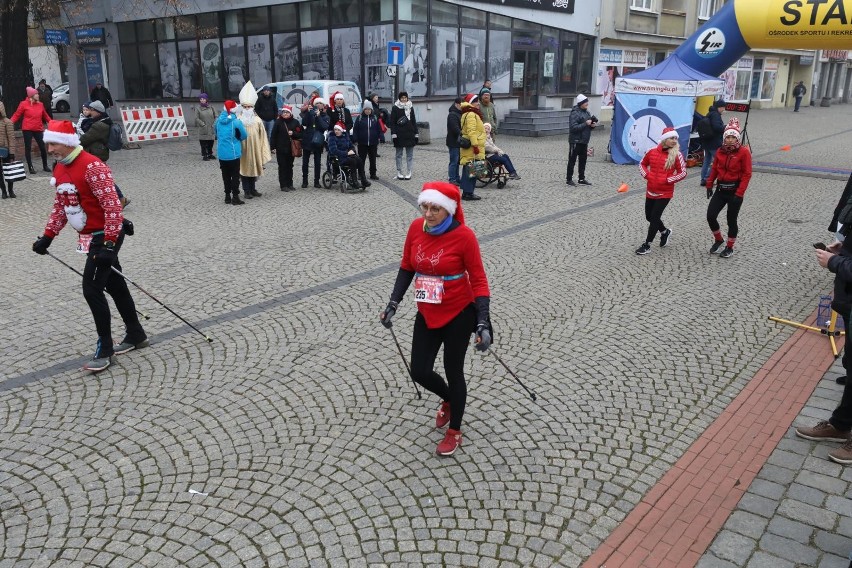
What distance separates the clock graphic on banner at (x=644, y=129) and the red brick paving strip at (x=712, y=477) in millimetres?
11925

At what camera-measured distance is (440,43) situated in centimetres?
2277

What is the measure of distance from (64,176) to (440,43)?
1903 centimetres

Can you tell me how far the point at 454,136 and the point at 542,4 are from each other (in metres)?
15.4

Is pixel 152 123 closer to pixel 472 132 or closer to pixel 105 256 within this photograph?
pixel 472 132

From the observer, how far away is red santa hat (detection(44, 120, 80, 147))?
17.5 ft

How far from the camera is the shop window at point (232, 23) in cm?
2527

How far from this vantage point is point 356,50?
22.4 m

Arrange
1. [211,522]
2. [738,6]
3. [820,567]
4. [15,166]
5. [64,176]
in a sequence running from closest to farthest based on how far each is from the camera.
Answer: [820,567], [211,522], [64,176], [15,166], [738,6]

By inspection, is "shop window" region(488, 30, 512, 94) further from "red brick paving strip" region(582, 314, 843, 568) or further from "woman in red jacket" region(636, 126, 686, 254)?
"red brick paving strip" region(582, 314, 843, 568)

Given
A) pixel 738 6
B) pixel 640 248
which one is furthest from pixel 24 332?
pixel 738 6

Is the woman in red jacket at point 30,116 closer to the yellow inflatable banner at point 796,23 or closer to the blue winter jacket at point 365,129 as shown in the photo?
the blue winter jacket at point 365,129

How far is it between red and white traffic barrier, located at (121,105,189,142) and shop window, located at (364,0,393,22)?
7.02 metres

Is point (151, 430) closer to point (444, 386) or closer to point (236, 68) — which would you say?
point (444, 386)

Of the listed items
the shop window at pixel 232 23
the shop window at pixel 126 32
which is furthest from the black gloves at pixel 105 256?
the shop window at pixel 126 32
